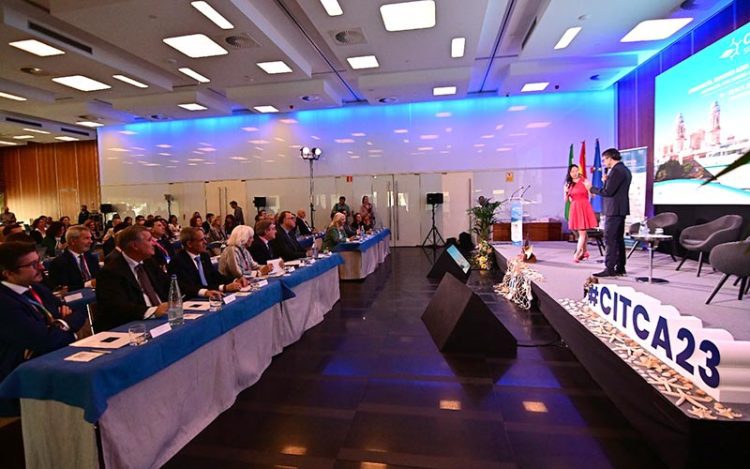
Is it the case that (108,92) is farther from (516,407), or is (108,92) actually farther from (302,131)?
(516,407)

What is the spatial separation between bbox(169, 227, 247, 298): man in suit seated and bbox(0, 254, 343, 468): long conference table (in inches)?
15.0

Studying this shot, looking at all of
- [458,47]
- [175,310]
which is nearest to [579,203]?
[458,47]

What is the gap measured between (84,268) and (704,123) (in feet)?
28.5

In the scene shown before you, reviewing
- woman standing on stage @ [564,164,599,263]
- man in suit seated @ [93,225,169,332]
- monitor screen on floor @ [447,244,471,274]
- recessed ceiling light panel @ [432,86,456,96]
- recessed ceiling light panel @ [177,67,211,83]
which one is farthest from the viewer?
recessed ceiling light panel @ [432,86,456,96]

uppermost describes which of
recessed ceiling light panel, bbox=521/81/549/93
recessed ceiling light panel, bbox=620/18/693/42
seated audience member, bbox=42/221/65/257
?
recessed ceiling light panel, bbox=521/81/549/93

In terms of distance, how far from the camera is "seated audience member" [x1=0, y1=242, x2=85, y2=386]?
2.20m

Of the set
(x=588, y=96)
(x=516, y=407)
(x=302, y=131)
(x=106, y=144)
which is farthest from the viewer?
(x=106, y=144)

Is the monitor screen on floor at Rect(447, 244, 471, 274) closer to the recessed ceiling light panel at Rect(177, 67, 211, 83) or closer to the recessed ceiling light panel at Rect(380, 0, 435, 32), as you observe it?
the recessed ceiling light panel at Rect(380, 0, 435, 32)

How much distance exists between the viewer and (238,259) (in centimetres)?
407

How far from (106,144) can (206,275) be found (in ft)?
44.0

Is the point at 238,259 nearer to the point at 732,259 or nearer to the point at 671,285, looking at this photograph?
the point at 732,259

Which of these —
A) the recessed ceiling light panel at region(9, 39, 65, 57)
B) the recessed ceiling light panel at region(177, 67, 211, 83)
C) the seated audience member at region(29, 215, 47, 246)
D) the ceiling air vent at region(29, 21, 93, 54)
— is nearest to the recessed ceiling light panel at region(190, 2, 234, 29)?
the recessed ceiling light panel at region(177, 67, 211, 83)

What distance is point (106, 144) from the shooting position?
13.9 meters

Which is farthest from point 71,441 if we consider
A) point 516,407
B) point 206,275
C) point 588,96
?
point 588,96
